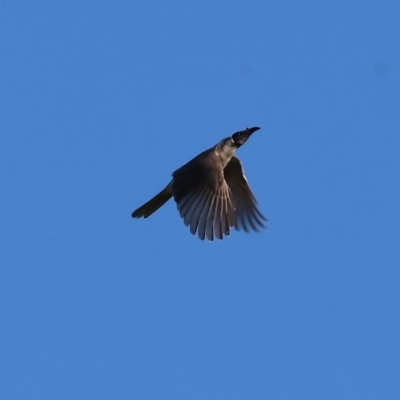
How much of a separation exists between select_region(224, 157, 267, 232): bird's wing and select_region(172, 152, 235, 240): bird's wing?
108 centimetres

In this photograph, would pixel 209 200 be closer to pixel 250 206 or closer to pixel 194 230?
pixel 194 230

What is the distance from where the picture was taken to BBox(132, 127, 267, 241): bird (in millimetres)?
14461

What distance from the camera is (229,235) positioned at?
47.2 feet

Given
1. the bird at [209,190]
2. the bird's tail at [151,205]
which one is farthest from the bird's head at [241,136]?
the bird's tail at [151,205]

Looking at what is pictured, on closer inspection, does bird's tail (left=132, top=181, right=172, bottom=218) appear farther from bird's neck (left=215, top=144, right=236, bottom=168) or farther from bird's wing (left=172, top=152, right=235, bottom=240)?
bird's neck (left=215, top=144, right=236, bottom=168)

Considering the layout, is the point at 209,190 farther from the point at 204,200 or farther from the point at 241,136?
the point at 241,136

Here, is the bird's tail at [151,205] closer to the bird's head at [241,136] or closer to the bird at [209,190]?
the bird at [209,190]

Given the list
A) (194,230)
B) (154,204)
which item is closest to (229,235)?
(194,230)

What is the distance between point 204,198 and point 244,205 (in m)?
1.72

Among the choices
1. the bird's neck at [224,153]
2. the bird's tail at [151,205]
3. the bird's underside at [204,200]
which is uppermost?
the bird's neck at [224,153]

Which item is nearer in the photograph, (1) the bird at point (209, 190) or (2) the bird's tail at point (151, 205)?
(1) the bird at point (209, 190)

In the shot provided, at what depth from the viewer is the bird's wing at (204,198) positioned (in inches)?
567

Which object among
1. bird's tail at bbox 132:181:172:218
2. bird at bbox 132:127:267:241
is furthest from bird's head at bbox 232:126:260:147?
bird's tail at bbox 132:181:172:218

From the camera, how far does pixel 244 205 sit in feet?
53.5
